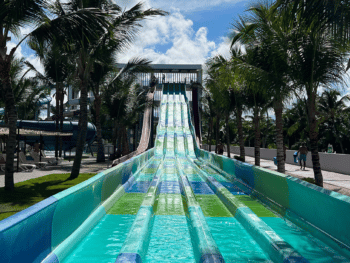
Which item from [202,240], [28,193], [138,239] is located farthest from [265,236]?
[28,193]

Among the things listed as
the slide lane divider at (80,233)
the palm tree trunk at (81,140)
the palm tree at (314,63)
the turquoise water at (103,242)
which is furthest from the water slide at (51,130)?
the turquoise water at (103,242)

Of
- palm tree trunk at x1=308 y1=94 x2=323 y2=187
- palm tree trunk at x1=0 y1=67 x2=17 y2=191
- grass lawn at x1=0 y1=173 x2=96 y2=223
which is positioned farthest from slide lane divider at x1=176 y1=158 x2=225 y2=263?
palm tree trunk at x1=0 y1=67 x2=17 y2=191

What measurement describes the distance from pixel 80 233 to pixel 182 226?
4.84ft

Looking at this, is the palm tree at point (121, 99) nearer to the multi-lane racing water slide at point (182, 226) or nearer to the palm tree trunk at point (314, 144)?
the palm tree trunk at point (314, 144)

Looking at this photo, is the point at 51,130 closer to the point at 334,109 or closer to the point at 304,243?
the point at 304,243

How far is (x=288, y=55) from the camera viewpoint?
8.75m

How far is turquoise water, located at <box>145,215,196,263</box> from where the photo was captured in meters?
3.36

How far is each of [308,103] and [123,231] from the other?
21.7 ft

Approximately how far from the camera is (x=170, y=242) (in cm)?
383

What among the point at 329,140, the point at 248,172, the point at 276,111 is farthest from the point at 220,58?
the point at 329,140

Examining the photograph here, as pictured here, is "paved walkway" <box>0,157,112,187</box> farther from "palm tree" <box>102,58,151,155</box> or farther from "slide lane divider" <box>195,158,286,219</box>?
"slide lane divider" <box>195,158,286,219</box>

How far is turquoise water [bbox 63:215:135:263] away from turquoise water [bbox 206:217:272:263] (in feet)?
4.16

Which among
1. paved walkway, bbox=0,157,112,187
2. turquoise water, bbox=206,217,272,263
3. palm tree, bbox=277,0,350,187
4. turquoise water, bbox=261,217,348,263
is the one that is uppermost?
palm tree, bbox=277,0,350,187

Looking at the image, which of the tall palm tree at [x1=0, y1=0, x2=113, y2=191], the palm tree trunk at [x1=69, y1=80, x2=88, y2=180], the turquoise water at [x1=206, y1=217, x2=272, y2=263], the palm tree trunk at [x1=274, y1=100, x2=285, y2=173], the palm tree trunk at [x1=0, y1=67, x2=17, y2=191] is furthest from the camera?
the palm tree trunk at [x1=274, y1=100, x2=285, y2=173]
